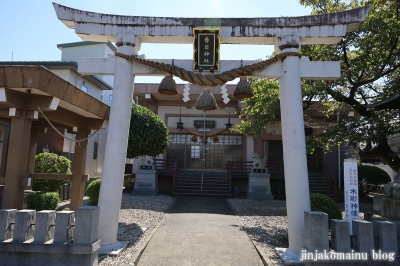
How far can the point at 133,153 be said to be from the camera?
11.6m

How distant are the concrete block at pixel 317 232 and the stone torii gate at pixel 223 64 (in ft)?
3.11

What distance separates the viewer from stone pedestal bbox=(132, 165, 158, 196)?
15461mm

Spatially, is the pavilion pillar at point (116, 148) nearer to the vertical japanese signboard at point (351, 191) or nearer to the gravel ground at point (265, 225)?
the gravel ground at point (265, 225)

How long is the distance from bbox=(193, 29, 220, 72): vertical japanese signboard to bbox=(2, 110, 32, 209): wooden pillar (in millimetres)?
3606

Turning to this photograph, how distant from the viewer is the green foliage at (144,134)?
11242 mm

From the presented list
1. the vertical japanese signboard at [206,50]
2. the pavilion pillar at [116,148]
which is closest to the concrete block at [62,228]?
the pavilion pillar at [116,148]

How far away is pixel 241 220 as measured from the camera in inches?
367

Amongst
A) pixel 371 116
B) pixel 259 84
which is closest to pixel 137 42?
pixel 259 84

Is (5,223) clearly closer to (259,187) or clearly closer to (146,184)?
(146,184)

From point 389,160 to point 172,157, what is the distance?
12.7m

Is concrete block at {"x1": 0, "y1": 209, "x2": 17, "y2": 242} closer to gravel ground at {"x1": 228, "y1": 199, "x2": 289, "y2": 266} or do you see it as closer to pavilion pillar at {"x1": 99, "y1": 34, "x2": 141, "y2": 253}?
pavilion pillar at {"x1": 99, "y1": 34, "x2": 141, "y2": 253}

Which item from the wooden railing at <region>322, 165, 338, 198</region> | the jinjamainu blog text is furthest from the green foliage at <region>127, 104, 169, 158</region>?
the wooden railing at <region>322, 165, 338, 198</region>

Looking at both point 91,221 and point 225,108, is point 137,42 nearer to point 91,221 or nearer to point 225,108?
point 91,221

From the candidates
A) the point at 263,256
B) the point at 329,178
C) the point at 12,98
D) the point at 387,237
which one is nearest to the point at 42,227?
the point at 12,98
